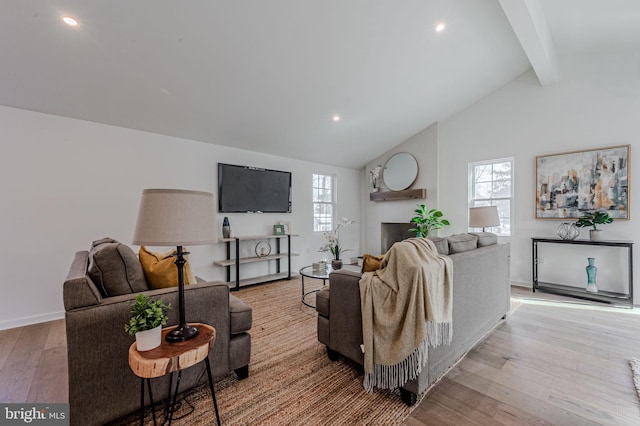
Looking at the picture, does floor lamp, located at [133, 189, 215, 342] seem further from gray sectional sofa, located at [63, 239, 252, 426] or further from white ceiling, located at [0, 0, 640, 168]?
white ceiling, located at [0, 0, 640, 168]

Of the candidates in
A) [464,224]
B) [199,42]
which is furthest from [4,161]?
[464,224]

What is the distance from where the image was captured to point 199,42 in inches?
98.9

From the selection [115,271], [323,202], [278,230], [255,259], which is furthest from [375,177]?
[115,271]

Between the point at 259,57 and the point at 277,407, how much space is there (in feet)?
10.2

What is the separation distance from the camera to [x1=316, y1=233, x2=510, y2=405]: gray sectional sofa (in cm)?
182

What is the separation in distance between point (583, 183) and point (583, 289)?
1495 mm

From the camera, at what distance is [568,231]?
3.85m

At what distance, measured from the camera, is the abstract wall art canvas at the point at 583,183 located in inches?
139

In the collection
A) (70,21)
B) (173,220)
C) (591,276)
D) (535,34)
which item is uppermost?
(535,34)

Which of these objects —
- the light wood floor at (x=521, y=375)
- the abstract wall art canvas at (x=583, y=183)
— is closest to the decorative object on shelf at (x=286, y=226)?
the light wood floor at (x=521, y=375)

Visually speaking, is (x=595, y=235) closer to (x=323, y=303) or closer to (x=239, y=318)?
(x=323, y=303)

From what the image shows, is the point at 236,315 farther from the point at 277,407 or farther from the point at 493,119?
the point at 493,119

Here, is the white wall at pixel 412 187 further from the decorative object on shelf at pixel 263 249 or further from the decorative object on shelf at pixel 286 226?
the decorative object on shelf at pixel 263 249

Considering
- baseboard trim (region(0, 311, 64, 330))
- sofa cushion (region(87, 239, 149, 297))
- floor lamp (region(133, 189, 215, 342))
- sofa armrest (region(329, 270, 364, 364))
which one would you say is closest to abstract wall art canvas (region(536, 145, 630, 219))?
sofa armrest (region(329, 270, 364, 364))
